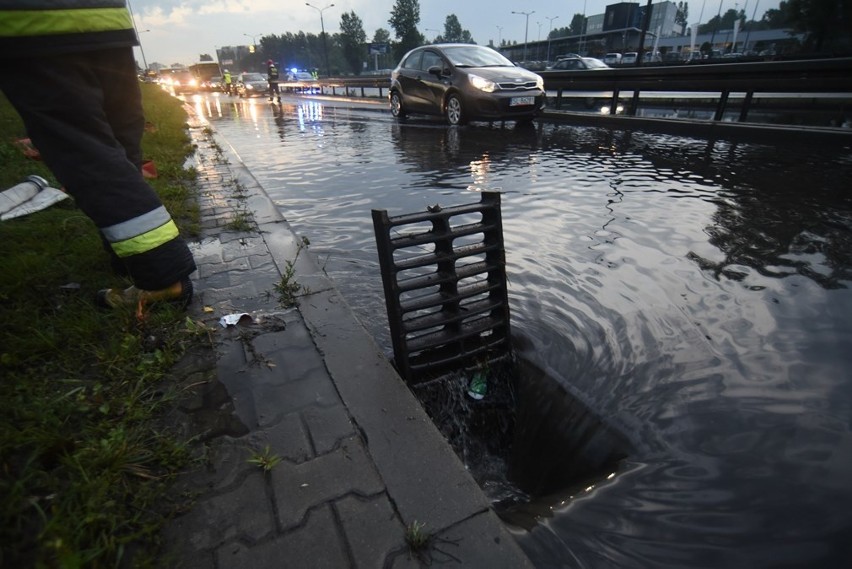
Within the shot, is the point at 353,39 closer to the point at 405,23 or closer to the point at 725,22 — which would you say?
the point at 405,23

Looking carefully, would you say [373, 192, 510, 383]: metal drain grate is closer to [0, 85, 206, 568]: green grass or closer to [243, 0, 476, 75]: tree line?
[0, 85, 206, 568]: green grass

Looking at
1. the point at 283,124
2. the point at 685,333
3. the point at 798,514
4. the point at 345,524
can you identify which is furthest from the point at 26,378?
the point at 283,124

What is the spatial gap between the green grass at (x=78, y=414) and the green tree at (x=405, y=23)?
81.0 m

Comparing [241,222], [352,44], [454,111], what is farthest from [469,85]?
[352,44]

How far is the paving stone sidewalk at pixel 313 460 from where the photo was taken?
4.39ft

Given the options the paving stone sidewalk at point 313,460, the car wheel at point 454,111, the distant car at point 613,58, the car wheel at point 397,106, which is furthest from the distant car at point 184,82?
the paving stone sidewalk at point 313,460

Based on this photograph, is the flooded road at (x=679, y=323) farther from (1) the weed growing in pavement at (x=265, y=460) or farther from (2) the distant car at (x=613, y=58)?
(2) the distant car at (x=613, y=58)

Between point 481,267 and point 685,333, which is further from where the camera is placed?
point 685,333

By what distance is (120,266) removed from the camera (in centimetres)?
292

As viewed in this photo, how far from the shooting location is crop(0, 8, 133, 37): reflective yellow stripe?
185cm

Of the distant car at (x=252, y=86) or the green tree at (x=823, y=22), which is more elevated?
the green tree at (x=823, y=22)

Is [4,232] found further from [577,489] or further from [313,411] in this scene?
[577,489]

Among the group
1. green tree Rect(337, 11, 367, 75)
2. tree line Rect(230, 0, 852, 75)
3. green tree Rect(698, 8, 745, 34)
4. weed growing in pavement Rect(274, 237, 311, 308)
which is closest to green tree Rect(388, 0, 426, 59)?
tree line Rect(230, 0, 852, 75)

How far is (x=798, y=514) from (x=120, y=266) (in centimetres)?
375
